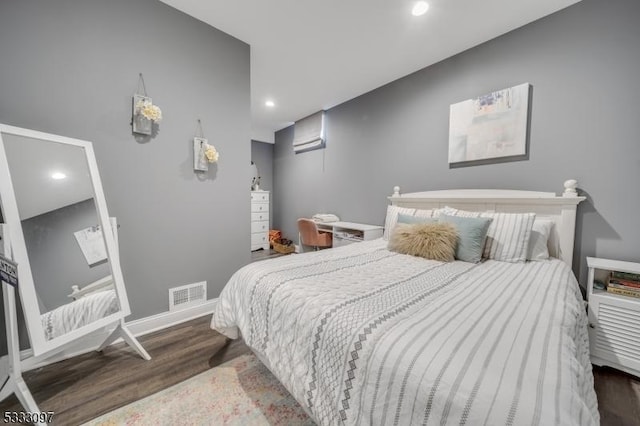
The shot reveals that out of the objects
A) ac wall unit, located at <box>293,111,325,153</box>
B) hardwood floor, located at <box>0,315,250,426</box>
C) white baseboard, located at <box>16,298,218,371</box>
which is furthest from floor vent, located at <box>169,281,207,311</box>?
ac wall unit, located at <box>293,111,325,153</box>

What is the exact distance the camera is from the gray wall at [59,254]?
51.6 inches

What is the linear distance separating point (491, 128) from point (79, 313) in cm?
351

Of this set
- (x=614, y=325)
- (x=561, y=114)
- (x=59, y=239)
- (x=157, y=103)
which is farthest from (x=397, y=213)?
(x=59, y=239)

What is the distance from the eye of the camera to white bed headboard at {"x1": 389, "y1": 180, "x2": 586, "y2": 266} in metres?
1.82

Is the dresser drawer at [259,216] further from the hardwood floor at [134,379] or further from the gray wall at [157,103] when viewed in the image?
the hardwood floor at [134,379]

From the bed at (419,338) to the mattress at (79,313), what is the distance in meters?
0.76

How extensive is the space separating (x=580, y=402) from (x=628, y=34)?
256cm

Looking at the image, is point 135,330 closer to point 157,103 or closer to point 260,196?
point 157,103

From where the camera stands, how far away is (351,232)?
3.45m

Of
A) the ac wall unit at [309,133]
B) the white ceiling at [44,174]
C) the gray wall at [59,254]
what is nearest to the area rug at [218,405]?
the gray wall at [59,254]

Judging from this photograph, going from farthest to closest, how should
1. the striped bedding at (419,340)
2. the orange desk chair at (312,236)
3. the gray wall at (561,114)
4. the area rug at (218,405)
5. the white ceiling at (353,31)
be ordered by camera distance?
the orange desk chair at (312,236) < the white ceiling at (353,31) < the gray wall at (561,114) < the area rug at (218,405) < the striped bedding at (419,340)

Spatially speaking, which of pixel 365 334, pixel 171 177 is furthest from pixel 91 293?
pixel 365 334

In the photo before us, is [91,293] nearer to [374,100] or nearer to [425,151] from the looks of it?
[425,151]

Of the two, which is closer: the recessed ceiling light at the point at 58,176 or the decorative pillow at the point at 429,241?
the recessed ceiling light at the point at 58,176
